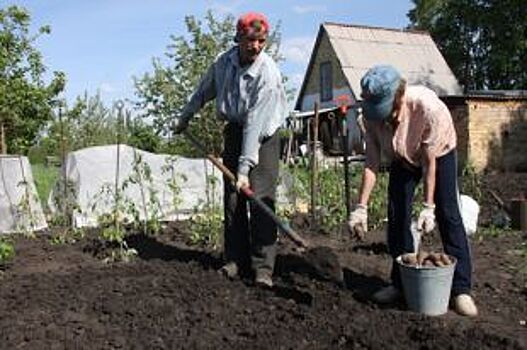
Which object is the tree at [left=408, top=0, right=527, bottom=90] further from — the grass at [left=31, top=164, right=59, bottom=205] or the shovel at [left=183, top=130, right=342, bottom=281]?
the shovel at [left=183, top=130, right=342, bottom=281]

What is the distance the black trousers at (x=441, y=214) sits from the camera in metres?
3.80

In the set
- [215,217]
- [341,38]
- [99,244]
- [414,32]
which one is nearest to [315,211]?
[215,217]

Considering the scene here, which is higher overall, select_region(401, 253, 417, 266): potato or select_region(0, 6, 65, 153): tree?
select_region(0, 6, 65, 153): tree

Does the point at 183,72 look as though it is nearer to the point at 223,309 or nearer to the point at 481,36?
the point at 223,309

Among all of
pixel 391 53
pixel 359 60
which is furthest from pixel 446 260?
pixel 391 53

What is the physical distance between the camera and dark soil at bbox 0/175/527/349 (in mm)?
3453

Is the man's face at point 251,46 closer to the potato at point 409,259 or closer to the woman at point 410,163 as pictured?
the woman at point 410,163

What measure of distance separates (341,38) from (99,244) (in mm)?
21402

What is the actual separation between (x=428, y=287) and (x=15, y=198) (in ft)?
15.4

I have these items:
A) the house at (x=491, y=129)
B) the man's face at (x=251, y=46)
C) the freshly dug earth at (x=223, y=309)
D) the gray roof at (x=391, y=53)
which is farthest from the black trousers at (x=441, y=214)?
the gray roof at (x=391, y=53)

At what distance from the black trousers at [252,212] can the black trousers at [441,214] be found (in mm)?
829

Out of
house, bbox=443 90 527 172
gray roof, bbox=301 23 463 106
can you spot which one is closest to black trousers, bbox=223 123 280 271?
house, bbox=443 90 527 172

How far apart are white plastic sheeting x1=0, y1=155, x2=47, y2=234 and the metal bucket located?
425 centimetres

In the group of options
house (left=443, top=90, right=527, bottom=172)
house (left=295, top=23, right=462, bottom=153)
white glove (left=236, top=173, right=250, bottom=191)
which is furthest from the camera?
house (left=295, top=23, right=462, bottom=153)
